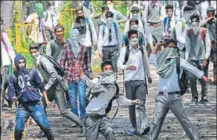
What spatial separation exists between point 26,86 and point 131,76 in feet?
6.75

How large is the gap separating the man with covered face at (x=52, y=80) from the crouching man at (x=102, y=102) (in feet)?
6.66

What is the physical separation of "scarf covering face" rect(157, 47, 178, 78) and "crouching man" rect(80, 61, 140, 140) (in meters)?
1.13

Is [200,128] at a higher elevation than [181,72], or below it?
below

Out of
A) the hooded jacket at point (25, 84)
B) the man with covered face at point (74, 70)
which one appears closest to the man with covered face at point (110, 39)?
the man with covered face at point (74, 70)

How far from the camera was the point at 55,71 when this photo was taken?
13352 mm

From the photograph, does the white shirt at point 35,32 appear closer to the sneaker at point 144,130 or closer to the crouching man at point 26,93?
the sneaker at point 144,130

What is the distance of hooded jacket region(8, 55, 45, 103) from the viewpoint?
11.9 m

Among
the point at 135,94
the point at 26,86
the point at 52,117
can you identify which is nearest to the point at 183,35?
the point at 52,117

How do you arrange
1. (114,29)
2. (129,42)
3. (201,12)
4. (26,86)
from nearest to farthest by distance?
1. (26,86)
2. (129,42)
3. (114,29)
4. (201,12)

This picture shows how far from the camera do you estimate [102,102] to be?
11.2 m

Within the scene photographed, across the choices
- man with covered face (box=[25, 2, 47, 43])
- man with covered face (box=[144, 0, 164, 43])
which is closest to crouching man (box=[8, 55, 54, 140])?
man with covered face (box=[25, 2, 47, 43])

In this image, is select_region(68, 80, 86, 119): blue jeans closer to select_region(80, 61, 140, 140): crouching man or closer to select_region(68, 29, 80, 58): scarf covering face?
select_region(68, 29, 80, 58): scarf covering face

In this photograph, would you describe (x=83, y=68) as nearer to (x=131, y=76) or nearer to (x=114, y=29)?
(x=131, y=76)

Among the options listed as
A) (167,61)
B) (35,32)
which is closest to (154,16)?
(35,32)
